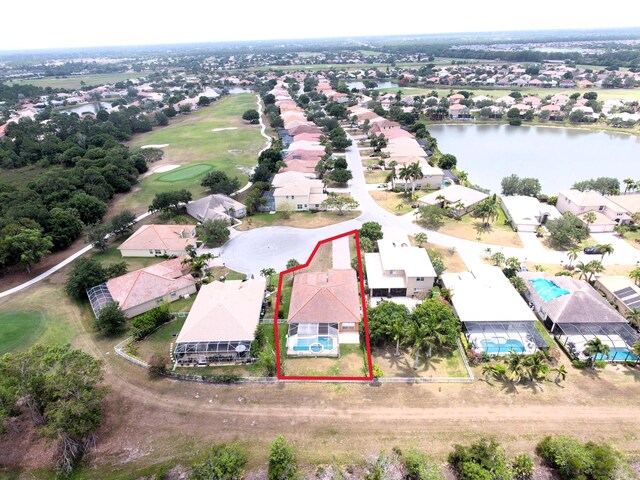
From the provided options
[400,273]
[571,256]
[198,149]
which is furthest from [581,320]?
[198,149]

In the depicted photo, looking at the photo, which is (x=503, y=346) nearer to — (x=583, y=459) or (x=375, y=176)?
Result: (x=583, y=459)

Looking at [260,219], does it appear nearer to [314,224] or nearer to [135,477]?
[314,224]

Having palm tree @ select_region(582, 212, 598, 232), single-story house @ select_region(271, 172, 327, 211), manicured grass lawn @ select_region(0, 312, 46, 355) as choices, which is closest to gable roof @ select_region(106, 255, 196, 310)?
manicured grass lawn @ select_region(0, 312, 46, 355)

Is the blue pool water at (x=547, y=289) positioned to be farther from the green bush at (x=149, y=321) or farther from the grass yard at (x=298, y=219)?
the green bush at (x=149, y=321)

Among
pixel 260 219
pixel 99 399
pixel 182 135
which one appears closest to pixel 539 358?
pixel 99 399

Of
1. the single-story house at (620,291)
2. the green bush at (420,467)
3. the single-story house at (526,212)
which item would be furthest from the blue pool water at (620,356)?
the single-story house at (526,212)
